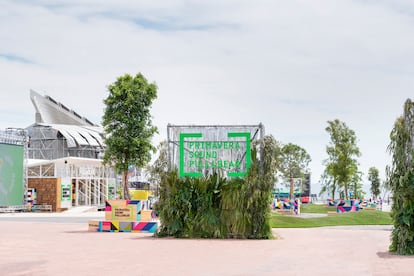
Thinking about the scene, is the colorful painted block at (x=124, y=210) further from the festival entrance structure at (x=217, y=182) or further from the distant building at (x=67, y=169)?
the distant building at (x=67, y=169)

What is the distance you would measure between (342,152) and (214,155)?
33733 mm

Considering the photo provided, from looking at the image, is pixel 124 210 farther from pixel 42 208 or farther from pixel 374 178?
pixel 374 178

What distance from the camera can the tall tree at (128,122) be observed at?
40.5 m

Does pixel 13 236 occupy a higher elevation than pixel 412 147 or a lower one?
lower

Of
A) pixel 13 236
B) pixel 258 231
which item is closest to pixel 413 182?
pixel 258 231

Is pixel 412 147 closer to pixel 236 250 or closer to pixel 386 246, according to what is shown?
pixel 386 246

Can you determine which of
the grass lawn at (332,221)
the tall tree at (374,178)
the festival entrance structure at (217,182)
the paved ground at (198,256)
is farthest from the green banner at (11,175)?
the tall tree at (374,178)

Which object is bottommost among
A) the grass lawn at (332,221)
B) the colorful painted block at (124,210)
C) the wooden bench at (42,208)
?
the wooden bench at (42,208)

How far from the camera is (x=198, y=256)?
13.0 meters

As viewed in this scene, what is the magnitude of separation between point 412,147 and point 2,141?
34.2 metres

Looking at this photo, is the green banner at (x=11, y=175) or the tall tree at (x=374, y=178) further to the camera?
the tall tree at (x=374, y=178)

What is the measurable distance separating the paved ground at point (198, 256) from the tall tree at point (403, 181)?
541 millimetres

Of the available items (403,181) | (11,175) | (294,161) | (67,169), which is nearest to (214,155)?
(403,181)

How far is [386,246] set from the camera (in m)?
15.2
